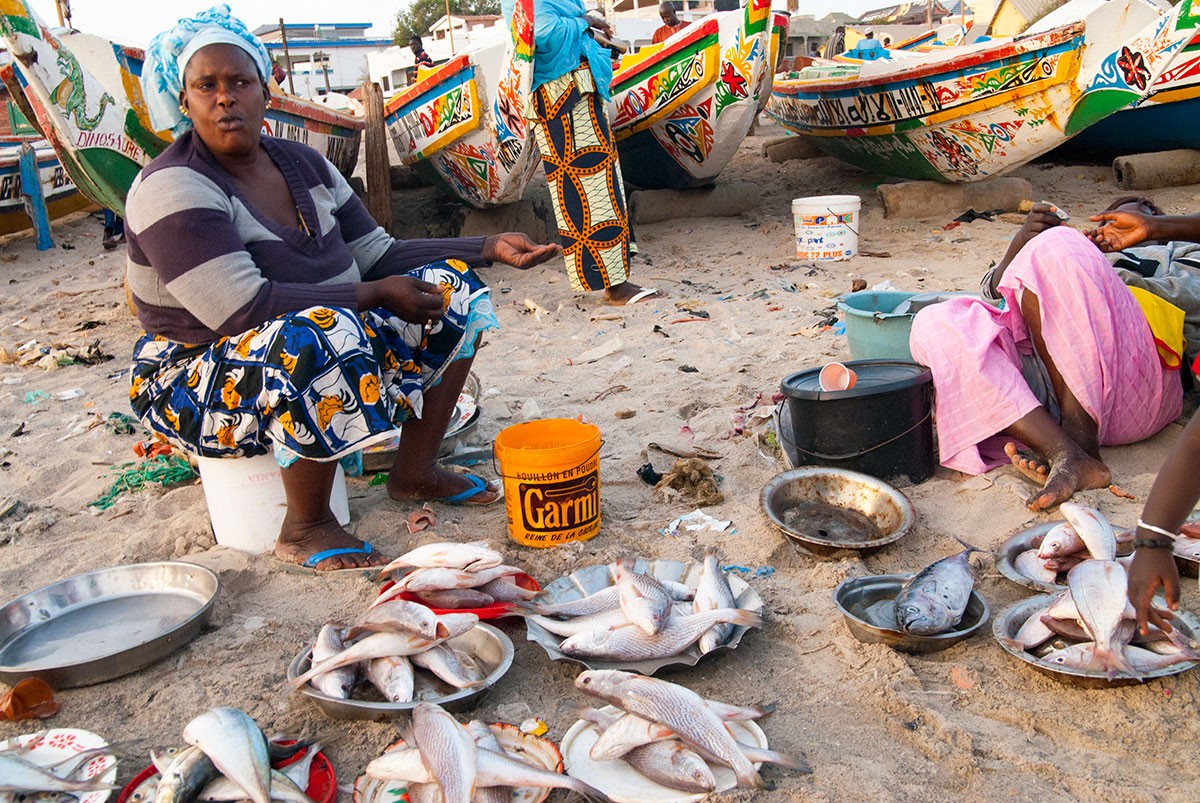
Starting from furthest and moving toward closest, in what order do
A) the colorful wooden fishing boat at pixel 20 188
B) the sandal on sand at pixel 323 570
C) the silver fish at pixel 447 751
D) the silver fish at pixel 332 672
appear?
the colorful wooden fishing boat at pixel 20 188 → the sandal on sand at pixel 323 570 → the silver fish at pixel 332 672 → the silver fish at pixel 447 751

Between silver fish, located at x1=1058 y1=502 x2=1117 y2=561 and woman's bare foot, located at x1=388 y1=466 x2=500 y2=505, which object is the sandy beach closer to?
woman's bare foot, located at x1=388 y1=466 x2=500 y2=505

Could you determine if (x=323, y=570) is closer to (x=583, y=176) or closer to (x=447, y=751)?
(x=447, y=751)

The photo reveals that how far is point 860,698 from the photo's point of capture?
2053 millimetres

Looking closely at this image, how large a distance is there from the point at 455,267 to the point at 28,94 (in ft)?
14.2

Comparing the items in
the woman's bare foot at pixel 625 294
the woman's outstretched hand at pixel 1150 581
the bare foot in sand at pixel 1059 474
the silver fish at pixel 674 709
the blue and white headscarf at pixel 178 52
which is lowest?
the woman's bare foot at pixel 625 294

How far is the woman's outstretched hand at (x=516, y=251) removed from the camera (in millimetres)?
3078

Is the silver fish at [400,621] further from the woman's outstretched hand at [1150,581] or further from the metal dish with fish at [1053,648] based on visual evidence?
the woman's outstretched hand at [1150,581]

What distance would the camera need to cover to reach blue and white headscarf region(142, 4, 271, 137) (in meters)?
2.64

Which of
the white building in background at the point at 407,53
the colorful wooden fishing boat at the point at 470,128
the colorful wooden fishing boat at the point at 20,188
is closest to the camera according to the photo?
the colorful wooden fishing boat at the point at 470,128

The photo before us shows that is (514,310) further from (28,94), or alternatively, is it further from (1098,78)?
(1098,78)

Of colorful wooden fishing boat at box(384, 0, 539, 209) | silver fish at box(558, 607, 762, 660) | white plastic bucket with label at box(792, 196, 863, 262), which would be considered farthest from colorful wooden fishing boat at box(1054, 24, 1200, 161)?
silver fish at box(558, 607, 762, 660)

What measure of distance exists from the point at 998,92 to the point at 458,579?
263 inches

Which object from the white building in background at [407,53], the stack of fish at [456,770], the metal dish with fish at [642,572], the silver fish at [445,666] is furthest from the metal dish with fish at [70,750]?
the white building in background at [407,53]

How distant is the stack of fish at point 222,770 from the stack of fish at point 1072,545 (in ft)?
6.47
